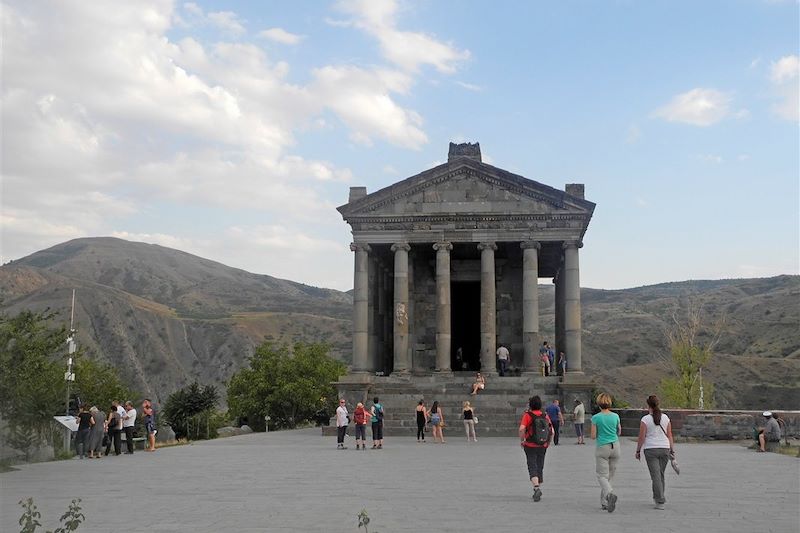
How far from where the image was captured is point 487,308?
37594 mm

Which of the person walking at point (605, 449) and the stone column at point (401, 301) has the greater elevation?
the stone column at point (401, 301)

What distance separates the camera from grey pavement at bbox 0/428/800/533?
434 inches

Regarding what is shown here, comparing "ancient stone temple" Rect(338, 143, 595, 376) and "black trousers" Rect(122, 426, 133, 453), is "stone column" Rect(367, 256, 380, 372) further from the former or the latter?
"black trousers" Rect(122, 426, 133, 453)

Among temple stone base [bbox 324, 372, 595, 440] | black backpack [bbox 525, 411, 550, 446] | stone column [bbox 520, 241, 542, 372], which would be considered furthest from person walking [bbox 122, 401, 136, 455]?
stone column [bbox 520, 241, 542, 372]

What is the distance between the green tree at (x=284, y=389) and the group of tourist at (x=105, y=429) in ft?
101

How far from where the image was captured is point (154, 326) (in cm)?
12750

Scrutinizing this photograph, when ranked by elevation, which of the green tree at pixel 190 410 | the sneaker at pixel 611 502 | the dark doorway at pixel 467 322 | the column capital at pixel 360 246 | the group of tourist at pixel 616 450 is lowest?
the green tree at pixel 190 410

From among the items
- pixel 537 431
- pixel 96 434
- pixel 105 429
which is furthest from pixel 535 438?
pixel 105 429

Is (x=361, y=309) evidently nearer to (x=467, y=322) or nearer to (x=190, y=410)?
(x=467, y=322)

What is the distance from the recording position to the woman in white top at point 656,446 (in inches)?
490

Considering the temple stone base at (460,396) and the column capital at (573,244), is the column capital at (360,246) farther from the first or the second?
the column capital at (573,244)

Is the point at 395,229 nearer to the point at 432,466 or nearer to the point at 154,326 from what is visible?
the point at 432,466

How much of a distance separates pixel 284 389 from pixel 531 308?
2531cm

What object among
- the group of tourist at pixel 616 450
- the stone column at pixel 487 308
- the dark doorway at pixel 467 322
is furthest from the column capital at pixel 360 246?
the group of tourist at pixel 616 450
